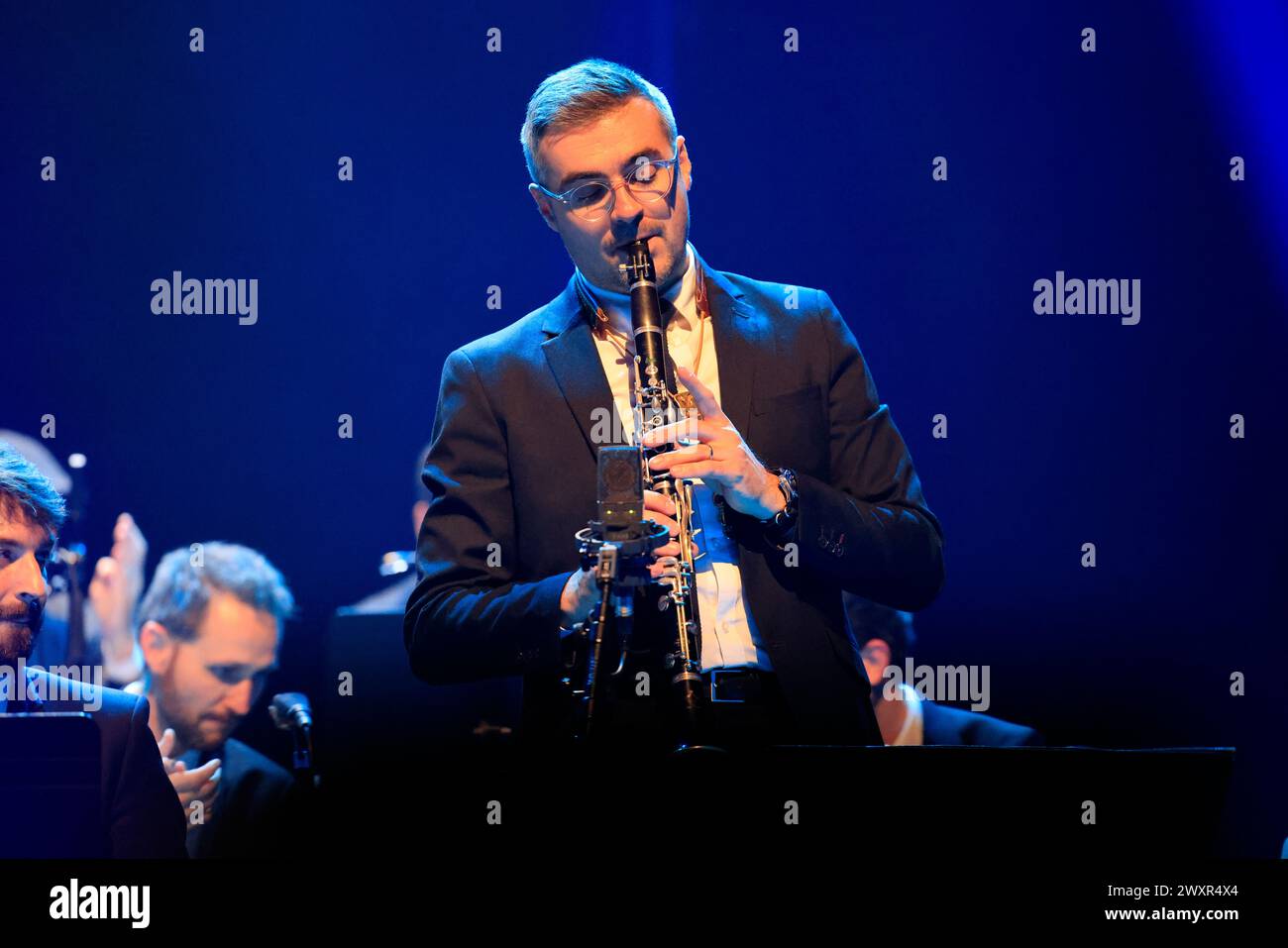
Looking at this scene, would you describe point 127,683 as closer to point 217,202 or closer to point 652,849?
point 217,202

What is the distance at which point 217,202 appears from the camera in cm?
393

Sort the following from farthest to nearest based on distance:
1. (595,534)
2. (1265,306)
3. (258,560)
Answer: (258,560) < (1265,306) < (595,534)

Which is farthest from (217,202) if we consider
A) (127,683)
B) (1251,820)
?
(1251,820)

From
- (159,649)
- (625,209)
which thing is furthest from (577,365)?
(159,649)

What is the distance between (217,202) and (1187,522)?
3.00 meters

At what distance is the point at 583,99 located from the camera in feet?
8.59

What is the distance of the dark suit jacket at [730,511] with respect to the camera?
256 cm

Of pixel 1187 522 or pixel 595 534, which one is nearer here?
pixel 595 534

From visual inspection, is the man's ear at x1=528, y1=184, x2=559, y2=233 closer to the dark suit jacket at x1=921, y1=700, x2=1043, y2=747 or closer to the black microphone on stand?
the black microphone on stand

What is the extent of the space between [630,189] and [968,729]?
2.19 m

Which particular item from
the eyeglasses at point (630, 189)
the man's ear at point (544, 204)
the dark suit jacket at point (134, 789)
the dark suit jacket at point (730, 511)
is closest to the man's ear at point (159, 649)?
the dark suit jacket at point (134, 789)

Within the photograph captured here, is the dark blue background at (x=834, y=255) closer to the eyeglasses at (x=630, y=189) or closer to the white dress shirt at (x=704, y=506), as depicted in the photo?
the white dress shirt at (x=704, y=506)

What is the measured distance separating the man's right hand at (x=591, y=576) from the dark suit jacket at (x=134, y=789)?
4.70 feet

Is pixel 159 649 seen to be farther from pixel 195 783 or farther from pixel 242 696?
pixel 195 783
